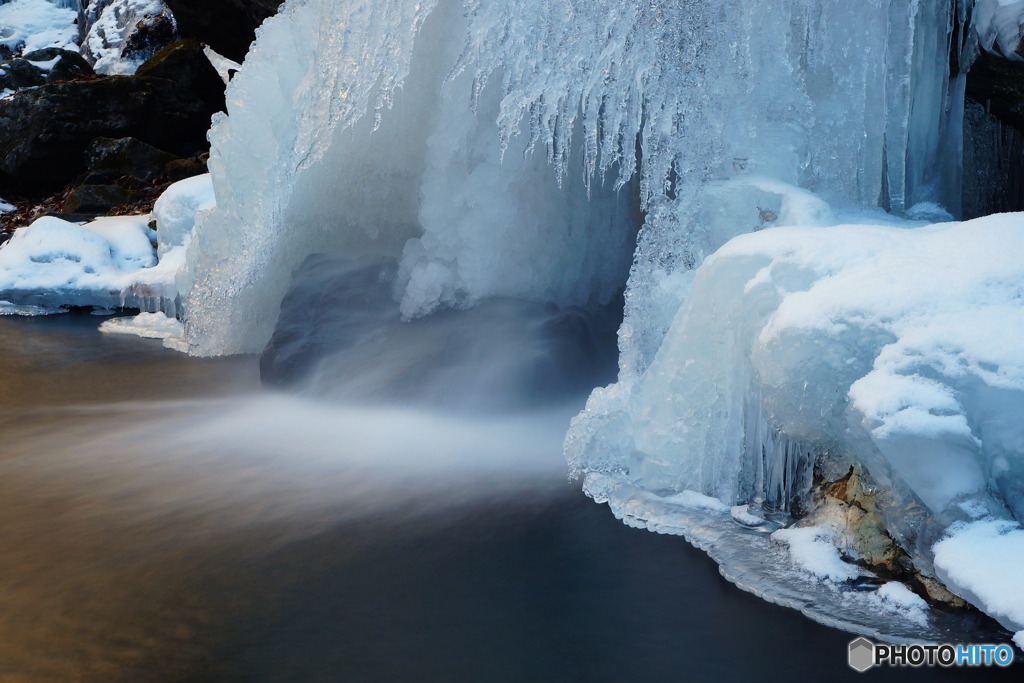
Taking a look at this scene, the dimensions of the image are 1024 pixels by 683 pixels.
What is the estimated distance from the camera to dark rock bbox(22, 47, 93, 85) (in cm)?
2317

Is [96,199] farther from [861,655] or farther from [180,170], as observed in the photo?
[861,655]

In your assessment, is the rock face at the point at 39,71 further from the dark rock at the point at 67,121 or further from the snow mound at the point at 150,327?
the snow mound at the point at 150,327

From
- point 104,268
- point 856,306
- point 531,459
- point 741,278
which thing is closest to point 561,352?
point 531,459

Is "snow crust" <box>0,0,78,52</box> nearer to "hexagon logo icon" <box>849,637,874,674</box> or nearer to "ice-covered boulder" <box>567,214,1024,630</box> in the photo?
"ice-covered boulder" <box>567,214,1024,630</box>

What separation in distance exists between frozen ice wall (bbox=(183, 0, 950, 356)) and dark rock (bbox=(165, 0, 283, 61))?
413 inches

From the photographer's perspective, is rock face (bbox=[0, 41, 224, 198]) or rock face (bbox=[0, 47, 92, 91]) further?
rock face (bbox=[0, 47, 92, 91])

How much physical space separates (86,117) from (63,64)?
5885 mm

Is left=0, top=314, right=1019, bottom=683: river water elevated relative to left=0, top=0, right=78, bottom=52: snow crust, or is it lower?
lower

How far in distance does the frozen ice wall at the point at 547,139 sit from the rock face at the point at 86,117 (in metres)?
11.8

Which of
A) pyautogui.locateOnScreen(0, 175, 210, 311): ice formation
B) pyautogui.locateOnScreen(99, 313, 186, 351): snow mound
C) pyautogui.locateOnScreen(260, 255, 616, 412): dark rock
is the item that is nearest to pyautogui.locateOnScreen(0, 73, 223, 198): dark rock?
pyautogui.locateOnScreen(0, 175, 210, 311): ice formation

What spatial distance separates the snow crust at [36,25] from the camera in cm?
2900

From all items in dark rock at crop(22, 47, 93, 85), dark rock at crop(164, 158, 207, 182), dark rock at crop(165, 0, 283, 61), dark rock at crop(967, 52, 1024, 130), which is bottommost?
dark rock at crop(967, 52, 1024, 130)

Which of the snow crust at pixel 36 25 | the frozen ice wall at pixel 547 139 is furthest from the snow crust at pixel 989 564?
the snow crust at pixel 36 25

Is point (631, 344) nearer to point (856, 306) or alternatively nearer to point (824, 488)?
point (824, 488)
